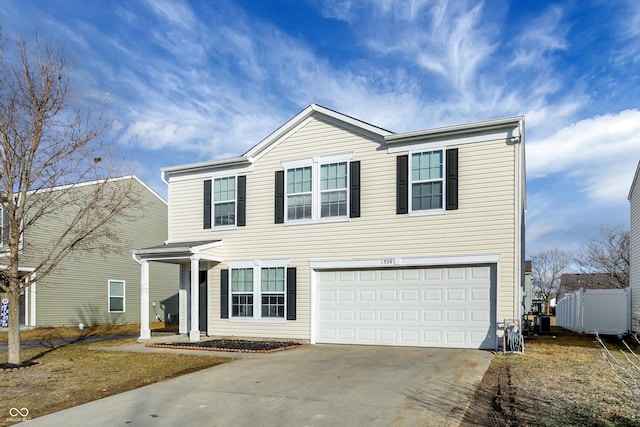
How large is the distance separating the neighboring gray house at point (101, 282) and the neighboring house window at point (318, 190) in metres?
7.90

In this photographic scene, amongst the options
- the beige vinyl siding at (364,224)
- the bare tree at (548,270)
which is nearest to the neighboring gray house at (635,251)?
the beige vinyl siding at (364,224)

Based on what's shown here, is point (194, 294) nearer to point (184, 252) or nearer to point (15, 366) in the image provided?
point (184, 252)

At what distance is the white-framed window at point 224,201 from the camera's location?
1572cm

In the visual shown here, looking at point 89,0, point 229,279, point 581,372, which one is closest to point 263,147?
point 229,279

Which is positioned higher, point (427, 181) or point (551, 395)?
point (427, 181)

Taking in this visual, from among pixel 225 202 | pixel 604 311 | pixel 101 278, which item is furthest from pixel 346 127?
pixel 101 278

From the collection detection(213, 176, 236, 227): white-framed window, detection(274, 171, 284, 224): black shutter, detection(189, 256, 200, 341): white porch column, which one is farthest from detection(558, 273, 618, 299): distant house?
detection(189, 256, 200, 341): white porch column

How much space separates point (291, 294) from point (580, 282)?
5115 cm

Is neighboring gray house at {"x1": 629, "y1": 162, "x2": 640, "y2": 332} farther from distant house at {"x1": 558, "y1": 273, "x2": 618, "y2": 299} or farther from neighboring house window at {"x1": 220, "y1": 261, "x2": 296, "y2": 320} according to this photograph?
distant house at {"x1": 558, "y1": 273, "x2": 618, "y2": 299}

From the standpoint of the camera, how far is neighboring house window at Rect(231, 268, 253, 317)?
15.0m

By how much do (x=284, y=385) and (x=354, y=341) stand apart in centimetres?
606

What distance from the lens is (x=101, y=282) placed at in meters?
22.7

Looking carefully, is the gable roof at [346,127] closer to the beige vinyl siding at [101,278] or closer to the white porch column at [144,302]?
the white porch column at [144,302]

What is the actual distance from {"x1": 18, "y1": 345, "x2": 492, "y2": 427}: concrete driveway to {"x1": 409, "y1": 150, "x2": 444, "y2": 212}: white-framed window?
4190 mm
